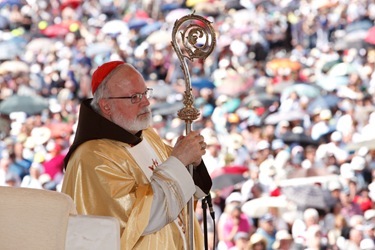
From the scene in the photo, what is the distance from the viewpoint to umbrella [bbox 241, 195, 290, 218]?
9.84 metres

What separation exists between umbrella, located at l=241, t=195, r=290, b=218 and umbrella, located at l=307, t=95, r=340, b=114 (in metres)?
1.45

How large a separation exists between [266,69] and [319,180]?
2.35 m

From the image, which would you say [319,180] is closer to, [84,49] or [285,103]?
[285,103]

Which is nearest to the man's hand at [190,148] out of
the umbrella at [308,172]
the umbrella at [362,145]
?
the umbrella at [308,172]

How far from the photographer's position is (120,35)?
13.1 metres

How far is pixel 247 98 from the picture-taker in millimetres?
11688

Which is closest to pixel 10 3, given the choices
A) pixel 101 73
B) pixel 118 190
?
pixel 101 73

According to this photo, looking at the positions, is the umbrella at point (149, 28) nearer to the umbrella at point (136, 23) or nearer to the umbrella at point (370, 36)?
the umbrella at point (136, 23)

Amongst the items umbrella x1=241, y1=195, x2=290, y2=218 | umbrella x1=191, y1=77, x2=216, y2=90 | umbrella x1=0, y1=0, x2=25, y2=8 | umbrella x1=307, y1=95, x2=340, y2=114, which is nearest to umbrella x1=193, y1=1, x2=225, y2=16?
umbrella x1=191, y1=77, x2=216, y2=90

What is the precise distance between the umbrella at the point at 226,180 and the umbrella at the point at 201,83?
170 cm

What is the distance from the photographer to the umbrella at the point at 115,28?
13.2m

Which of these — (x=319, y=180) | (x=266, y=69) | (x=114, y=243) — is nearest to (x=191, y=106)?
(x=114, y=243)

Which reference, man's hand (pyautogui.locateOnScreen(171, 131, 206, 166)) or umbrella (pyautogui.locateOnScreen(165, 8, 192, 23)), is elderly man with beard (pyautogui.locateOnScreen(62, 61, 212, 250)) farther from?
umbrella (pyautogui.locateOnScreen(165, 8, 192, 23))

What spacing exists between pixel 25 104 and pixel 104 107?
315 inches
